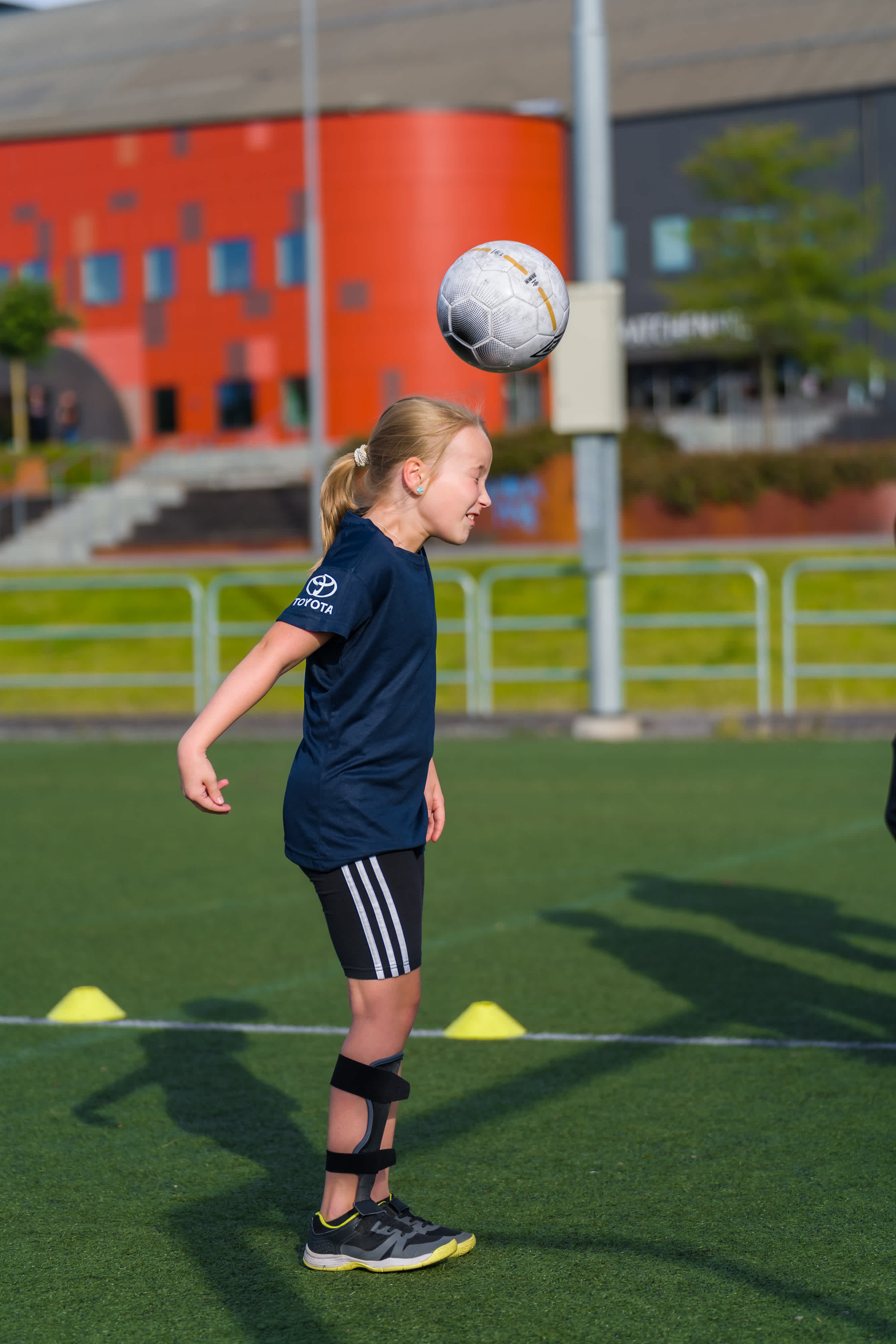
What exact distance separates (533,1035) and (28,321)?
36557mm

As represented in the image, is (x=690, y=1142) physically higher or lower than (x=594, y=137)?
lower

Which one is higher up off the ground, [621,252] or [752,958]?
[621,252]

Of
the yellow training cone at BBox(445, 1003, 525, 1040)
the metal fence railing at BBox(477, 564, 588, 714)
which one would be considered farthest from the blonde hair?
the metal fence railing at BBox(477, 564, 588, 714)

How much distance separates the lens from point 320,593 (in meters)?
3.39

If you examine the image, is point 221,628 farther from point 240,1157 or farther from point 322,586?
point 322,586

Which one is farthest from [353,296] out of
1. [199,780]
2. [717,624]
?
[199,780]

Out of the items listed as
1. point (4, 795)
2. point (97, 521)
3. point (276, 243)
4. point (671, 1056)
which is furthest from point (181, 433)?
point (671, 1056)

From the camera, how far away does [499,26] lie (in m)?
49.6

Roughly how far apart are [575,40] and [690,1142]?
11.9m

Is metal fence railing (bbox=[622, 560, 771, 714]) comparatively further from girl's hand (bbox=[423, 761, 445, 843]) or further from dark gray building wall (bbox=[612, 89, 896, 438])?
dark gray building wall (bbox=[612, 89, 896, 438])

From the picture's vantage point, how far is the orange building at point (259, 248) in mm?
41906

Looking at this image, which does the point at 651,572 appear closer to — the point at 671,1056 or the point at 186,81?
the point at 671,1056

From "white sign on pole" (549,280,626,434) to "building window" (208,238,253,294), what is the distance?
102ft

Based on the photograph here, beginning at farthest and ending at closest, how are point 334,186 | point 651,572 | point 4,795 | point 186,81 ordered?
point 186,81 → point 334,186 → point 651,572 → point 4,795
